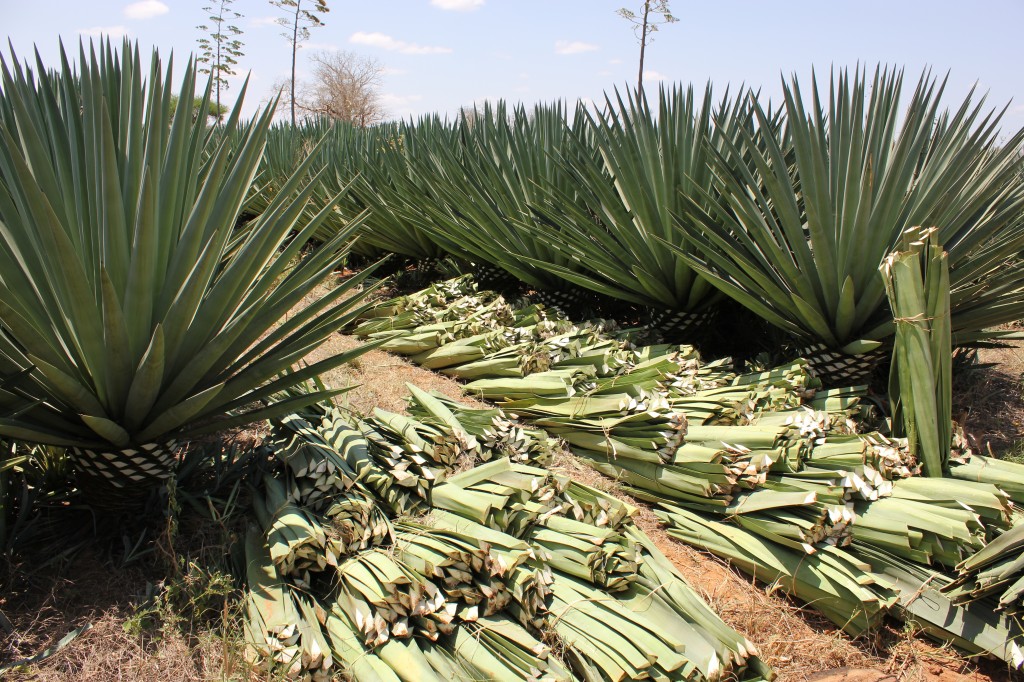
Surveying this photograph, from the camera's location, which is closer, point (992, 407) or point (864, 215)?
point (864, 215)

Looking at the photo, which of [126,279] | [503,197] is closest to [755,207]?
[503,197]

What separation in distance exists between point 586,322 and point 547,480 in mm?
2112

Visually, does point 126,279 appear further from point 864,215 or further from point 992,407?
point 992,407

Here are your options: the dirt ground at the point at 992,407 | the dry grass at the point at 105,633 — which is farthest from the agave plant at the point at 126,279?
the dirt ground at the point at 992,407

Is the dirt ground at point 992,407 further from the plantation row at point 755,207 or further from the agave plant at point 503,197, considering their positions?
the agave plant at point 503,197

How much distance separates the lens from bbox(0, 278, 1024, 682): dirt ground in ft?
6.38

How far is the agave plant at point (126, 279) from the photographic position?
196 cm

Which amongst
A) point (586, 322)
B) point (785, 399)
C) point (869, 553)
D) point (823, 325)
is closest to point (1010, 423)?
point (823, 325)

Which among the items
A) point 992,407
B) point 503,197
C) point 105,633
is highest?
point 503,197

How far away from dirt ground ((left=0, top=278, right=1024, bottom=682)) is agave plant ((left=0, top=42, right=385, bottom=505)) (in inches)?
12.4

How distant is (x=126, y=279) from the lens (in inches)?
83.0

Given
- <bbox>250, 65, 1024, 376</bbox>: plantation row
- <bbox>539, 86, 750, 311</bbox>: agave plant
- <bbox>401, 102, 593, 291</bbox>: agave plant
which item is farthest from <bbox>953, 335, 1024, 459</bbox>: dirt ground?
<bbox>401, 102, 593, 291</bbox>: agave plant

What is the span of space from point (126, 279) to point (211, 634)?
108 centimetres

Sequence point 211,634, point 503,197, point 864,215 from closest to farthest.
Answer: point 211,634
point 864,215
point 503,197
